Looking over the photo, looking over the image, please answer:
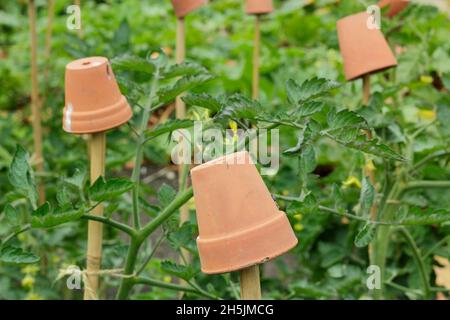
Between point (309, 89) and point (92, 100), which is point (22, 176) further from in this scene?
point (309, 89)

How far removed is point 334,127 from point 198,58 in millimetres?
1971

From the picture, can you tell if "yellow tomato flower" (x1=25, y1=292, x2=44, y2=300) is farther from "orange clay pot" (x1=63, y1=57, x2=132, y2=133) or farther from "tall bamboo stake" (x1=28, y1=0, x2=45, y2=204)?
"orange clay pot" (x1=63, y1=57, x2=132, y2=133)

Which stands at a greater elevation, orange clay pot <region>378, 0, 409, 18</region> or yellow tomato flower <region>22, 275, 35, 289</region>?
orange clay pot <region>378, 0, 409, 18</region>

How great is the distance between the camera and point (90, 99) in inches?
43.1

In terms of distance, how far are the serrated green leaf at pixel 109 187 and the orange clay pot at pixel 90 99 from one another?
10cm

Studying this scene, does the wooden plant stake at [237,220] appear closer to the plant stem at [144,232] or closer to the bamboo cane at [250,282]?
the bamboo cane at [250,282]

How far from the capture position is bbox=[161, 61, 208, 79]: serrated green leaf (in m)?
1.21

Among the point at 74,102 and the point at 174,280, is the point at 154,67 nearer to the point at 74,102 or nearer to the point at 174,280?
the point at 74,102

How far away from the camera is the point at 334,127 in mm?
1024

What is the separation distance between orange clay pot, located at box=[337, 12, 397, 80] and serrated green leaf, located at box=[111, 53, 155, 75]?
0.33 m

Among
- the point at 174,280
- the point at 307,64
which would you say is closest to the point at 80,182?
the point at 174,280

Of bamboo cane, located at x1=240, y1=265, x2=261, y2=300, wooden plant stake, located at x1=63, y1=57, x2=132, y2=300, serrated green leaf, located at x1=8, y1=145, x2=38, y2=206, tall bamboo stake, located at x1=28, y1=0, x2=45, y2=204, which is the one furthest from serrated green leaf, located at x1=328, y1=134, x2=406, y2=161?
tall bamboo stake, located at x1=28, y1=0, x2=45, y2=204

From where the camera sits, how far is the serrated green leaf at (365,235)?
1040 millimetres

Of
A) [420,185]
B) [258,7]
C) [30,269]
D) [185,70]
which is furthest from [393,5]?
[30,269]
